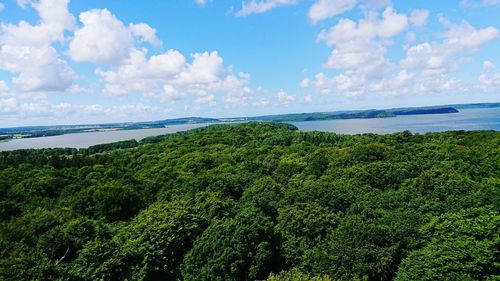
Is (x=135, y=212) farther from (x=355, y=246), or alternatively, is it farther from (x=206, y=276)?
(x=355, y=246)

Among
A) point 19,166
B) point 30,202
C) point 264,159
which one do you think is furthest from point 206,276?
point 19,166

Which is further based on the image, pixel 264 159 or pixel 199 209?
pixel 264 159

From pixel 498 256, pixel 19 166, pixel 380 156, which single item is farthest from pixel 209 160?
pixel 498 256

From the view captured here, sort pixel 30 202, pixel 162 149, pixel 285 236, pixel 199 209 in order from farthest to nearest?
pixel 162 149
pixel 30 202
pixel 199 209
pixel 285 236

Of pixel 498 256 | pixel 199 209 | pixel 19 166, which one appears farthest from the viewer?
pixel 19 166

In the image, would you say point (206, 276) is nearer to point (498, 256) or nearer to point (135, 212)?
point (498, 256)

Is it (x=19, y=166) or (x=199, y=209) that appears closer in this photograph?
(x=199, y=209)
